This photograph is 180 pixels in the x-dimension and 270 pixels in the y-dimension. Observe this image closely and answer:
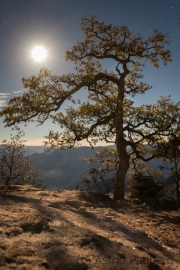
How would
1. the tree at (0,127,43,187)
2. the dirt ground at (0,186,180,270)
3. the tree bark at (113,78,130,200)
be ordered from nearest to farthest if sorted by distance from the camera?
the dirt ground at (0,186,180,270)
the tree bark at (113,78,130,200)
the tree at (0,127,43,187)

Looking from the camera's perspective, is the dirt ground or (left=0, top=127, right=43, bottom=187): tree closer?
the dirt ground

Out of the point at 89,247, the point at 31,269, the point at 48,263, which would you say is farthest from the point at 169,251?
the point at 31,269

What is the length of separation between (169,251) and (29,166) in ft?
95.7

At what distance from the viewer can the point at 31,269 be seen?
251 cm

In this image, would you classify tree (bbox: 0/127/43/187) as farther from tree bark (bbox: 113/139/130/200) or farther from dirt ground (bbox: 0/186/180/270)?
dirt ground (bbox: 0/186/180/270)

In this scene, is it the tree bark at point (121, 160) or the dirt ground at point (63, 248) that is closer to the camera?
the dirt ground at point (63, 248)

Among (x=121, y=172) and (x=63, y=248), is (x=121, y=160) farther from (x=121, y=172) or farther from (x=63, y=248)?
(x=63, y=248)

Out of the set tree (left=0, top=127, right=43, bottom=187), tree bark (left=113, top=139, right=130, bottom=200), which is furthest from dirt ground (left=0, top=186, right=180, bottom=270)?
tree (left=0, top=127, right=43, bottom=187)

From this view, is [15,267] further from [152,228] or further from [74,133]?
[74,133]

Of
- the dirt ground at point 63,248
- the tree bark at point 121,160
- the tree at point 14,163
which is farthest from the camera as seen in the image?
the tree at point 14,163

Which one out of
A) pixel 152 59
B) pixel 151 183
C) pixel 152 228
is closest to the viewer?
pixel 152 228

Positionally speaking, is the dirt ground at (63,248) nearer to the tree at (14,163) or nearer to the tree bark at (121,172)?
the tree bark at (121,172)

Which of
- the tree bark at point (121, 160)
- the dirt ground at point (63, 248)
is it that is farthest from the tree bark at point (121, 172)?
the dirt ground at point (63, 248)

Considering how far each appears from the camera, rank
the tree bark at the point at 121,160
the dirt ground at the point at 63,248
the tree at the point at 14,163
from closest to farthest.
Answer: the dirt ground at the point at 63,248 < the tree bark at the point at 121,160 < the tree at the point at 14,163
